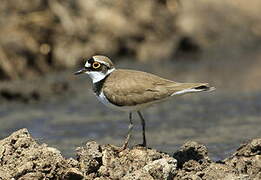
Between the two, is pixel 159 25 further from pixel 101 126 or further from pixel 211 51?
pixel 101 126

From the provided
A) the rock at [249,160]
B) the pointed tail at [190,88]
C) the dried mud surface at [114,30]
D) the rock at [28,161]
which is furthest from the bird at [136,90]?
the dried mud surface at [114,30]

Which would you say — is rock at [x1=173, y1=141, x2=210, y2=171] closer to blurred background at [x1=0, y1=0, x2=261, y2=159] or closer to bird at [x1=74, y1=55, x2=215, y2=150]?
bird at [x1=74, y1=55, x2=215, y2=150]

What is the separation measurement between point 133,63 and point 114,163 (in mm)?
11606

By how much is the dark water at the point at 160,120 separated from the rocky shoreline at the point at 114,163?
2607 millimetres

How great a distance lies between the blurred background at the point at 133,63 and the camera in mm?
15195

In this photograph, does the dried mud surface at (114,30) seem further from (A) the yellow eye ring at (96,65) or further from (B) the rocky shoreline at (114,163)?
(B) the rocky shoreline at (114,163)

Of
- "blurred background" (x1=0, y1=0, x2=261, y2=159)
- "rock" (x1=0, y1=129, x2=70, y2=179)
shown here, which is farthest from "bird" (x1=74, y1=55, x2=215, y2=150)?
"blurred background" (x1=0, y1=0, x2=261, y2=159)

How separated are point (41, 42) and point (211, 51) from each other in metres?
5.22

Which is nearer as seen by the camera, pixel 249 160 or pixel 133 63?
pixel 249 160

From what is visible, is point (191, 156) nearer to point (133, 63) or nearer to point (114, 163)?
point (114, 163)

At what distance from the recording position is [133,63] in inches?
821

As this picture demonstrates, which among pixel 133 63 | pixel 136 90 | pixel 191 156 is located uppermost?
pixel 133 63

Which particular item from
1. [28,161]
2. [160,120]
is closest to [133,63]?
[160,120]

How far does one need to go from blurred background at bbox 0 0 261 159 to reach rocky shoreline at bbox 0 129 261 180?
2.91m
